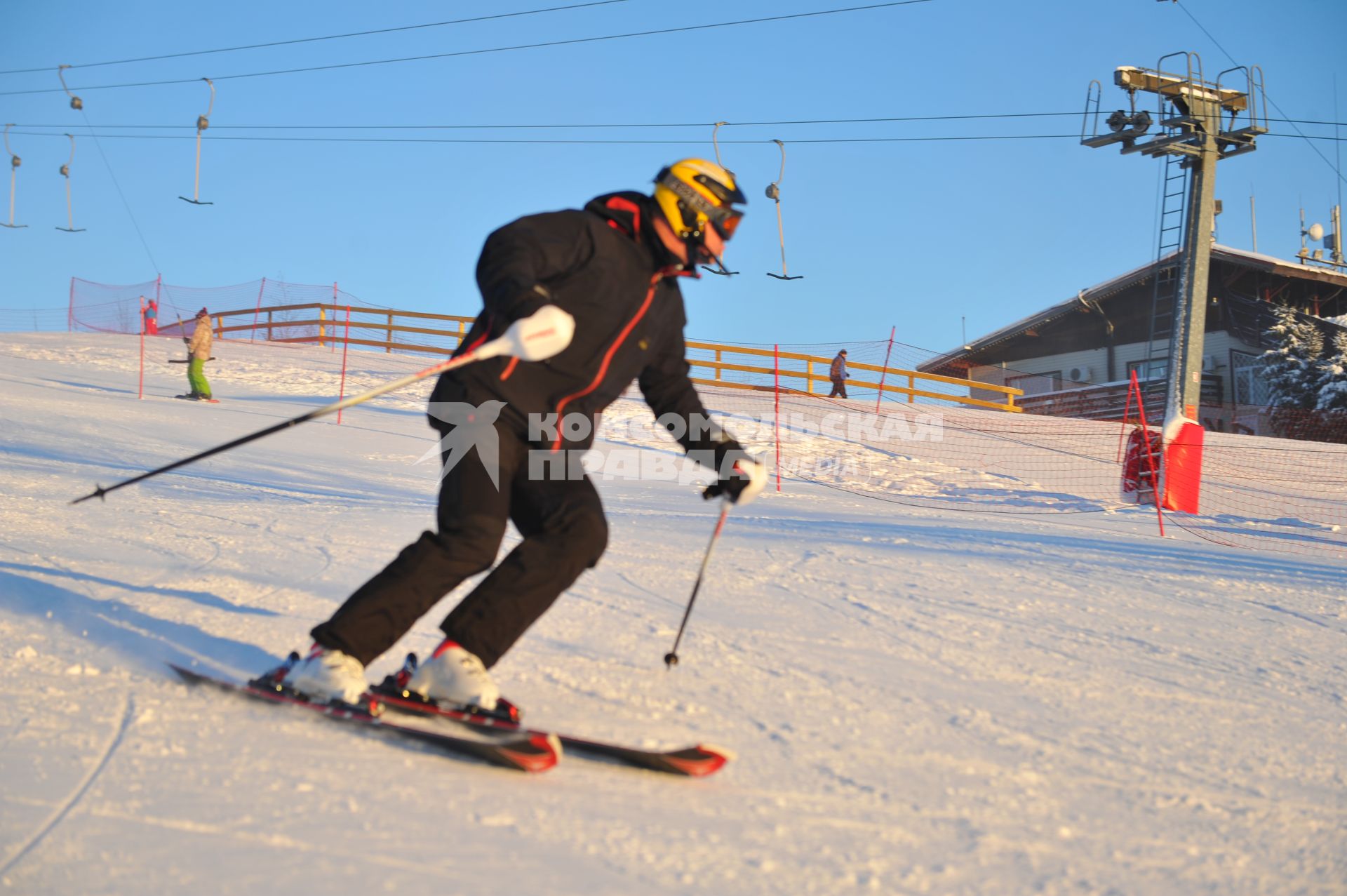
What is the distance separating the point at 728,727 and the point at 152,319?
28668 millimetres

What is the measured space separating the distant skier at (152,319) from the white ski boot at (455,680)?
85.6 ft

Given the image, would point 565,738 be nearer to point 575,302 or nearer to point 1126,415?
point 575,302

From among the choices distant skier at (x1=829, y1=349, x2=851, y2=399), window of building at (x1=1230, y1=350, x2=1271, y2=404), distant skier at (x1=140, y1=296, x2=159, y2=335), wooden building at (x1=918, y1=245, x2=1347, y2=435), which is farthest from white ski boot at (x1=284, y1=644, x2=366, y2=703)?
window of building at (x1=1230, y1=350, x2=1271, y2=404)

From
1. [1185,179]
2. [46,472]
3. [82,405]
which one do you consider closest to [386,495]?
[46,472]

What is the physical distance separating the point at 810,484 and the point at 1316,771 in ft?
32.8

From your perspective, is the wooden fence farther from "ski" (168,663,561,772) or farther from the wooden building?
"ski" (168,663,561,772)

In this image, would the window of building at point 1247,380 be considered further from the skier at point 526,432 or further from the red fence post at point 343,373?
the skier at point 526,432

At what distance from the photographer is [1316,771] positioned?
2.85 m

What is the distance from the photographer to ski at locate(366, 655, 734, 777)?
2508 millimetres

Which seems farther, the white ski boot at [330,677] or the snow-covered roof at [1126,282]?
the snow-covered roof at [1126,282]

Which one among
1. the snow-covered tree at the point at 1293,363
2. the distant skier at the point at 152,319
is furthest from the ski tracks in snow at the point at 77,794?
the snow-covered tree at the point at 1293,363

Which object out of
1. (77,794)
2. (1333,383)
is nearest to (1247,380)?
(1333,383)

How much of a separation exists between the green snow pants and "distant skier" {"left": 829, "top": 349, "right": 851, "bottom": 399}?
Result: 42.7 feet

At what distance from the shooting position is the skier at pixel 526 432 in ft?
9.02
